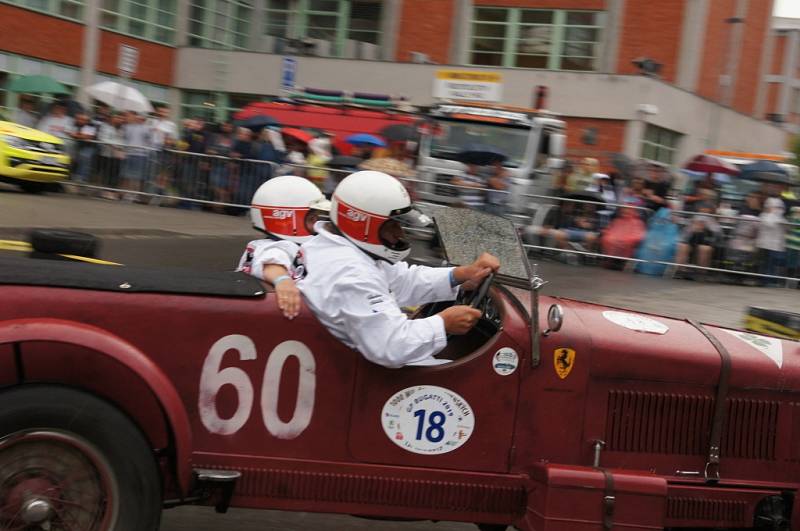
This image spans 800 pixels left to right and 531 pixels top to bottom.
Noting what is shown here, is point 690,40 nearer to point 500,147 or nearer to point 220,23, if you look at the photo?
point 500,147

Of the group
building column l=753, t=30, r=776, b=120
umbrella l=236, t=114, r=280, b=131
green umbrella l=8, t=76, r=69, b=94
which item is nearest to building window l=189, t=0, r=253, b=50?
green umbrella l=8, t=76, r=69, b=94

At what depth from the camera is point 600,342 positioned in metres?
3.85

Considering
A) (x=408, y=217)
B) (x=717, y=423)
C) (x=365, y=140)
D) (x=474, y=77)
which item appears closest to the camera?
(x=408, y=217)

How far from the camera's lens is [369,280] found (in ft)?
12.1

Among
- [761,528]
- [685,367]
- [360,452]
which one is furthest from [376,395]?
[761,528]

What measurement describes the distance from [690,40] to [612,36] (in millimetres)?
2059

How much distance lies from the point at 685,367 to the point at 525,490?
2.70 feet

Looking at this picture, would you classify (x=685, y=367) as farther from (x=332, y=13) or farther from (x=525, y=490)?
(x=332, y=13)

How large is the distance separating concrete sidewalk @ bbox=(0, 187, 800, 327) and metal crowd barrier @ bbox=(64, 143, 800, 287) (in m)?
0.27

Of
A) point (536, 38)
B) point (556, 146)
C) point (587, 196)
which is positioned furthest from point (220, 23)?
point (587, 196)

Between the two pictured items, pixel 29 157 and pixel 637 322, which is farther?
pixel 29 157

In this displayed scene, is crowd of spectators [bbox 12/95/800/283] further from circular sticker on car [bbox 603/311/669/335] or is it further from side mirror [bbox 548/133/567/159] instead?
circular sticker on car [bbox 603/311/669/335]

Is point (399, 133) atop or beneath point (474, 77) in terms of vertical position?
beneath

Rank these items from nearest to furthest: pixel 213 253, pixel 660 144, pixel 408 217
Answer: pixel 408 217 → pixel 213 253 → pixel 660 144
